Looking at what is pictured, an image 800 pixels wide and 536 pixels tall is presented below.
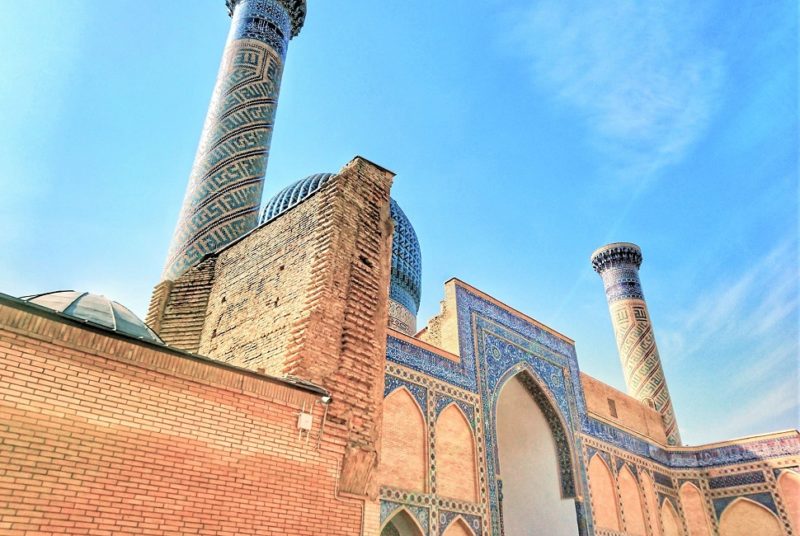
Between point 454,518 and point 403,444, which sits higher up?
point 403,444

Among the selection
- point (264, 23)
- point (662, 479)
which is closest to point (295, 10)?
point (264, 23)

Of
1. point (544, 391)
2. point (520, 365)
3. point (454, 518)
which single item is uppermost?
point (520, 365)

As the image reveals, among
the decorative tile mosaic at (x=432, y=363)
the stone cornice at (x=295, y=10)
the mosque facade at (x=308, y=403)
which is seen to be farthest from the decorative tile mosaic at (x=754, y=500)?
the stone cornice at (x=295, y=10)

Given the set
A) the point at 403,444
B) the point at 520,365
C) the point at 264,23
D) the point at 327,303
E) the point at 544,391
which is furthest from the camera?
the point at 264,23

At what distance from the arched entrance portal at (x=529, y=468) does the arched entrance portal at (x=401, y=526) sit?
107 inches

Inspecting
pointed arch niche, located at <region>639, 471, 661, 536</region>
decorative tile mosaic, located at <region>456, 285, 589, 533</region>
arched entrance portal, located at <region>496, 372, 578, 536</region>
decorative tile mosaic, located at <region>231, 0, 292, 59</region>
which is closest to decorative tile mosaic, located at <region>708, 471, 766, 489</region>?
pointed arch niche, located at <region>639, 471, 661, 536</region>

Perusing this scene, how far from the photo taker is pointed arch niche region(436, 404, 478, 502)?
20.9ft

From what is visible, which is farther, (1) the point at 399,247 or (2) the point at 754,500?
(1) the point at 399,247

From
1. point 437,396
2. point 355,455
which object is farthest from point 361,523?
point 437,396

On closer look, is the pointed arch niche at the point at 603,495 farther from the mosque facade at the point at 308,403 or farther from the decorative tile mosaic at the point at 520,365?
the decorative tile mosaic at the point at 520,365

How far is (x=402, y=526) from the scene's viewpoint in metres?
5.89

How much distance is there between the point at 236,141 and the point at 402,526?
5545 mm

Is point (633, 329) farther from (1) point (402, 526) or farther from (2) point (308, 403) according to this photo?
(2) point (308, 403)

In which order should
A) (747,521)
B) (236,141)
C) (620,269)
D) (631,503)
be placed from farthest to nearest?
(620,269) < (747,521) < (631,503) < (236,141)
